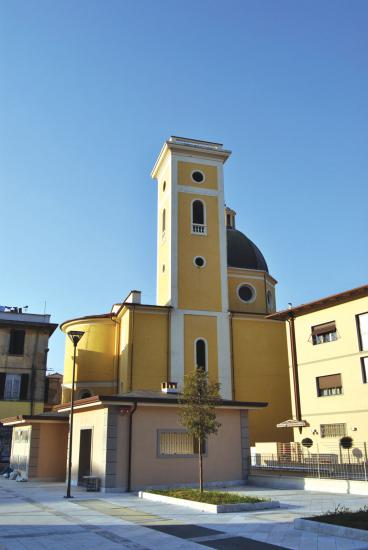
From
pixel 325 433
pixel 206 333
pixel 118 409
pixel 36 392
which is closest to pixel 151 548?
pixel 118 409

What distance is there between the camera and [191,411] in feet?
57.1

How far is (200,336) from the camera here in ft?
116

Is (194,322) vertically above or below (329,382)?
above

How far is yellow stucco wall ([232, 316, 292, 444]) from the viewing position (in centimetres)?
3506

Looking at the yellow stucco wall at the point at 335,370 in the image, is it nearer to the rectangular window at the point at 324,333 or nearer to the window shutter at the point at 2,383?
the rectangular window at the point at 324,333

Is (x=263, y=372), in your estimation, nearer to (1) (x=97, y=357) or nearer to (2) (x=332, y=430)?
(2) (x=332, y=430)

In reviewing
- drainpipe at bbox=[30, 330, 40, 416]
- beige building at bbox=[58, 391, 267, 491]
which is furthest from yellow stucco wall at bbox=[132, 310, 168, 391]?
drainpipe at bbox=[30, 330, 40, 416]

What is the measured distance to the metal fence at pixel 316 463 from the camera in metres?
18.6

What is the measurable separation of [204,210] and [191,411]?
23.5 metres

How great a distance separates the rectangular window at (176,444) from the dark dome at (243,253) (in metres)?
23.0

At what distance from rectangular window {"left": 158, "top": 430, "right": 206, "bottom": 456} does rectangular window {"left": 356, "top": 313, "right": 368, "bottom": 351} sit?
36.2 ft

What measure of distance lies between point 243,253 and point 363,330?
17495 millimetres

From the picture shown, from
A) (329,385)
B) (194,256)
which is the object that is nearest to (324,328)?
(329,385)

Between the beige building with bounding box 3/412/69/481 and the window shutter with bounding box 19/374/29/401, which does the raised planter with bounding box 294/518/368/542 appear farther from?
the window shutter with bounding box 19/374/29/401
